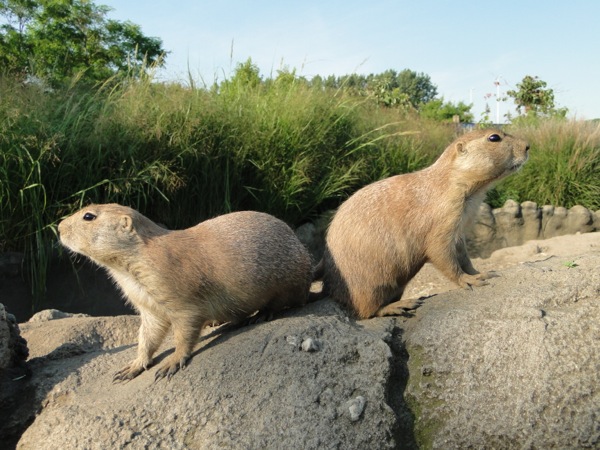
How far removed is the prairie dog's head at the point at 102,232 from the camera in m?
3.62

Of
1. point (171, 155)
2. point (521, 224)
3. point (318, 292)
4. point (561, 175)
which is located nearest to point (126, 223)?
point (318, 292)

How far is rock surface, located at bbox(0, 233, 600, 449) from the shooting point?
296 centimetres

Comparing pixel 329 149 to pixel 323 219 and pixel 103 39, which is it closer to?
pixel 323 219

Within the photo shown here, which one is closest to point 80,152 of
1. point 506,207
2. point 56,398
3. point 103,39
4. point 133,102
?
point 133,102

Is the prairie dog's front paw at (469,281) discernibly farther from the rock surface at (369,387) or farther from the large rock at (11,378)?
the large rock at (11,378)

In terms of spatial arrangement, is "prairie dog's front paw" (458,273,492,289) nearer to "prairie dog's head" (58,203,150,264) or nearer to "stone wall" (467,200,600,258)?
"prairie dog's head" (58,203,150,264)

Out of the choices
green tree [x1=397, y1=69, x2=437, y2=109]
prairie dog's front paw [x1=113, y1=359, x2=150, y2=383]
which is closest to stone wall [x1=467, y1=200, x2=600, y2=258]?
prairie dog's front paw [x1=113, y1=359, x2=150, y2=383]

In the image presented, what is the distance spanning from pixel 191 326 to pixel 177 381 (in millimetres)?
365

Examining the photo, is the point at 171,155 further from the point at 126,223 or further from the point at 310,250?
the point at 126,223

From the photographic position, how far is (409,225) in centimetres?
402

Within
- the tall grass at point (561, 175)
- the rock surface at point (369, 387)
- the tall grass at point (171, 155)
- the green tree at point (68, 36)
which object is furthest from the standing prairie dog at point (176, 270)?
the green tree at point (68, 36)

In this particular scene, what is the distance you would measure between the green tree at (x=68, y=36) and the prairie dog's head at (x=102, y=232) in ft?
81.6

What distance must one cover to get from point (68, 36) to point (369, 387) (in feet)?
105

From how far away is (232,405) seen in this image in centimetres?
303
